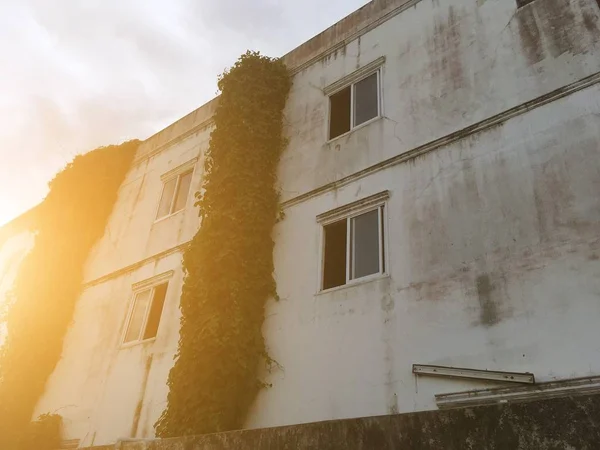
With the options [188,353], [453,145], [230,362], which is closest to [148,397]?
[188,353]

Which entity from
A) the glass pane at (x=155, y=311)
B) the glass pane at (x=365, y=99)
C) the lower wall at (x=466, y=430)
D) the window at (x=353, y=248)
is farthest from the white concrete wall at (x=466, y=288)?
the glass pane at (x=155, y=311)

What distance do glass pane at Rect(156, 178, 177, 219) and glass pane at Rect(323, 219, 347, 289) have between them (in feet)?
17.0

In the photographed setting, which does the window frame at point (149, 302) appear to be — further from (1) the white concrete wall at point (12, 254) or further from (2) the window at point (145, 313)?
(1) the white concrete wall at point (12, 254)

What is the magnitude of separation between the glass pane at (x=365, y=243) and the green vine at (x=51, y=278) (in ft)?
25.7

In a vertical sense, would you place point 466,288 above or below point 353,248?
below

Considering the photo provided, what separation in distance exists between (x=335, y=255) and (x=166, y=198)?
19.7ft

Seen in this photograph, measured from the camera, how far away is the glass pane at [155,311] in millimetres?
10087

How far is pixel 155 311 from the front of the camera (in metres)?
10.4

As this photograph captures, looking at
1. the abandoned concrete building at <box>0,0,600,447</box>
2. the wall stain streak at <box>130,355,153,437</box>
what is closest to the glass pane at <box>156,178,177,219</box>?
the abandoned concrete building at <box>0,0,600,447</box>

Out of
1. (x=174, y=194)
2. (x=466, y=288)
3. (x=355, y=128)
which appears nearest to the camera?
(x=466, y=288)

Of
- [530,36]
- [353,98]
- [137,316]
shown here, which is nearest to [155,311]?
[137,316]

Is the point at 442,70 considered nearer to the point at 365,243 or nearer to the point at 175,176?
the point at 365,243

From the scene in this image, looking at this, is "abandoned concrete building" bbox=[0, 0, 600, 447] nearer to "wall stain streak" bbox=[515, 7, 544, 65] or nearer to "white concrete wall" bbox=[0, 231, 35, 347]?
"wall stain streak" bbox=[515, 7, 544, 65]

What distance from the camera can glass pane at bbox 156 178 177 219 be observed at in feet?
39.4
